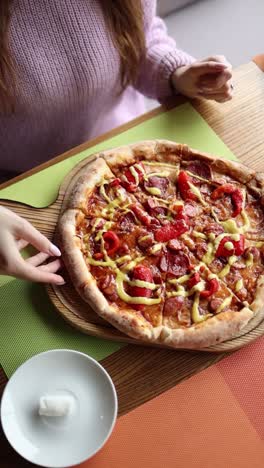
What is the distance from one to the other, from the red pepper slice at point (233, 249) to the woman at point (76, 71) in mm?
512

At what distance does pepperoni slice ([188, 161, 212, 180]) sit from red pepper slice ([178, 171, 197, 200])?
0.04 metres

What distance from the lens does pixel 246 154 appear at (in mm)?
1836

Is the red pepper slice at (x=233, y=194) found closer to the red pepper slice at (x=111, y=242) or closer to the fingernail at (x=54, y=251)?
the red pepper slice at (x=111, y=242)

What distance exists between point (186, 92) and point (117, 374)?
37.6 inches

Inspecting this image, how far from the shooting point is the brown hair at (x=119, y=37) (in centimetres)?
153

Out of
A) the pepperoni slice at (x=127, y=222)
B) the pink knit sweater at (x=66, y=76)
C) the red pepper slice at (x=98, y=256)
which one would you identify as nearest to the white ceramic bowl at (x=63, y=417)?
the red pepper slice at (x=98, y=256)

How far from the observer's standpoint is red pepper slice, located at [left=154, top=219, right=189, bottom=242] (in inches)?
66.4

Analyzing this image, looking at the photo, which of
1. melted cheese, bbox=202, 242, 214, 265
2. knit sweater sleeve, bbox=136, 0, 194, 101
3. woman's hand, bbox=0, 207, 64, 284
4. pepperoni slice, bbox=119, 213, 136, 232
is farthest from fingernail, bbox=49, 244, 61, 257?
knit sweater sleeve, bbox=136, 0, 194, 101

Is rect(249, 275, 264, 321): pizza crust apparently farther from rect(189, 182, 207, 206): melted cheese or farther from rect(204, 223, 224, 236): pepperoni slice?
rect(189, 182, 207, 206): melted cheese

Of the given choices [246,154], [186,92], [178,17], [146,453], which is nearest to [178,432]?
[146,453]

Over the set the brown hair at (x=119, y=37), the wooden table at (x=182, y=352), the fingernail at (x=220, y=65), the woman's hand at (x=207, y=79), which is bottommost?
the wooden table at (x=182, y=352)

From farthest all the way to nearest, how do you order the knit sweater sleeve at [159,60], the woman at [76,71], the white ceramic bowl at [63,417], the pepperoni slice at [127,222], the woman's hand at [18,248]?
the knit sweater sleeve at [159,60] < the pepperoni slice at [127,222] < the woman at [76,71] < the woman's hand at [18,248] < the white ceramic bowl at [63,417]

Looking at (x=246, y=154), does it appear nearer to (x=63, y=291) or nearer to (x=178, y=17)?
(x=63, y=291)

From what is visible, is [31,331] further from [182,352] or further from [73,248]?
[182,352]
